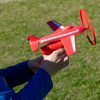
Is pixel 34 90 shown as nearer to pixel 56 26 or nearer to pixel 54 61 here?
pixel 54 61

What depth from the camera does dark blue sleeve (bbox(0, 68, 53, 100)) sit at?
73 centimetres

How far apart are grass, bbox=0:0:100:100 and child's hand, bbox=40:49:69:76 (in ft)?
3.86

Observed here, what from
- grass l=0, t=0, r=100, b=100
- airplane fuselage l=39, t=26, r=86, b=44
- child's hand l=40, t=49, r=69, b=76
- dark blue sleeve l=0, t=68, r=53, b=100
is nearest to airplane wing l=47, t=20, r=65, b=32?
airplane fuselage l=39, t=26, r=86, b=44

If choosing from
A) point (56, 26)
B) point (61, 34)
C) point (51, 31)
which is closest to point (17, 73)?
point (61, 34)

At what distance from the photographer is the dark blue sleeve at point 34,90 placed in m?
0.73

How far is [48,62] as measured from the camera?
2.92 ft

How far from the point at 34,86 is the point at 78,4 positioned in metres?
3.53

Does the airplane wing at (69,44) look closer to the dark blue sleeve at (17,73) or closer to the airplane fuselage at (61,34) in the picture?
the airplane fuselage at (61,34)

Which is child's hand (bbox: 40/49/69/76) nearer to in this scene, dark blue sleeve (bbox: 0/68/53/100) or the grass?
dark blue sleeve (bbox: 0/68/53/100)

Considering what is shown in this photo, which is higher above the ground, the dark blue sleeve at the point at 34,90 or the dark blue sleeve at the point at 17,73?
the dark blue sleeve at the point at 34,90

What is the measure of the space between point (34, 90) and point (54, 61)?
0.22m

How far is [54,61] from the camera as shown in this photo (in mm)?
905

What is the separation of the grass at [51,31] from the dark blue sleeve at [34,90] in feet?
4.09

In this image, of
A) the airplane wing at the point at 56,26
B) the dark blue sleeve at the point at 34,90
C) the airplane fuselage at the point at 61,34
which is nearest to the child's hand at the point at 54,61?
the dark blue sleeve at the point at 34,90
